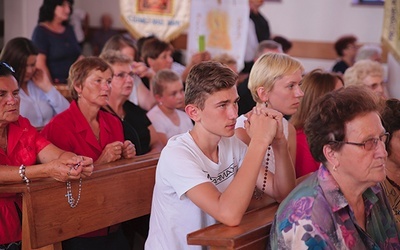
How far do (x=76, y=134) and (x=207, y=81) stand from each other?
1.30 m

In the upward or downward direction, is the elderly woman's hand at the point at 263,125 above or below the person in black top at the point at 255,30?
above

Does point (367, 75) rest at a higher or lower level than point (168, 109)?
higher

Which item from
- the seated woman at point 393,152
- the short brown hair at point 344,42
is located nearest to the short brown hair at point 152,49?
the short brown hair at point 344,42

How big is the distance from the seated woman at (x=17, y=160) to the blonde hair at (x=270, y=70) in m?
0.92

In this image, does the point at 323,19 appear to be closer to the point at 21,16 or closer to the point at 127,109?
the point at 21,16

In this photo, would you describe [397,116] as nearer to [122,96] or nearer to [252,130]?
[252,130]

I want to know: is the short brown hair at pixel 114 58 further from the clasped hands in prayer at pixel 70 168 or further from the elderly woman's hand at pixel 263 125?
the elderly woman's hand at pixel 263 125

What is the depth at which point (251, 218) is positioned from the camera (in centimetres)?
261

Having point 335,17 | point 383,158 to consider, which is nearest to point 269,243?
point 383,158

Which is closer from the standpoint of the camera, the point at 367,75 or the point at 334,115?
the point at 334,115

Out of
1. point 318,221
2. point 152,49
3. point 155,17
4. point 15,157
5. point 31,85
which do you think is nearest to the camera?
point 318,221

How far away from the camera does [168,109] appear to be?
17.0 ft

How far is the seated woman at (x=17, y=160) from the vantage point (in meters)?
3.06

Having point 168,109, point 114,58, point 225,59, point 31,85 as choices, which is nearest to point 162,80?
point 168,109
